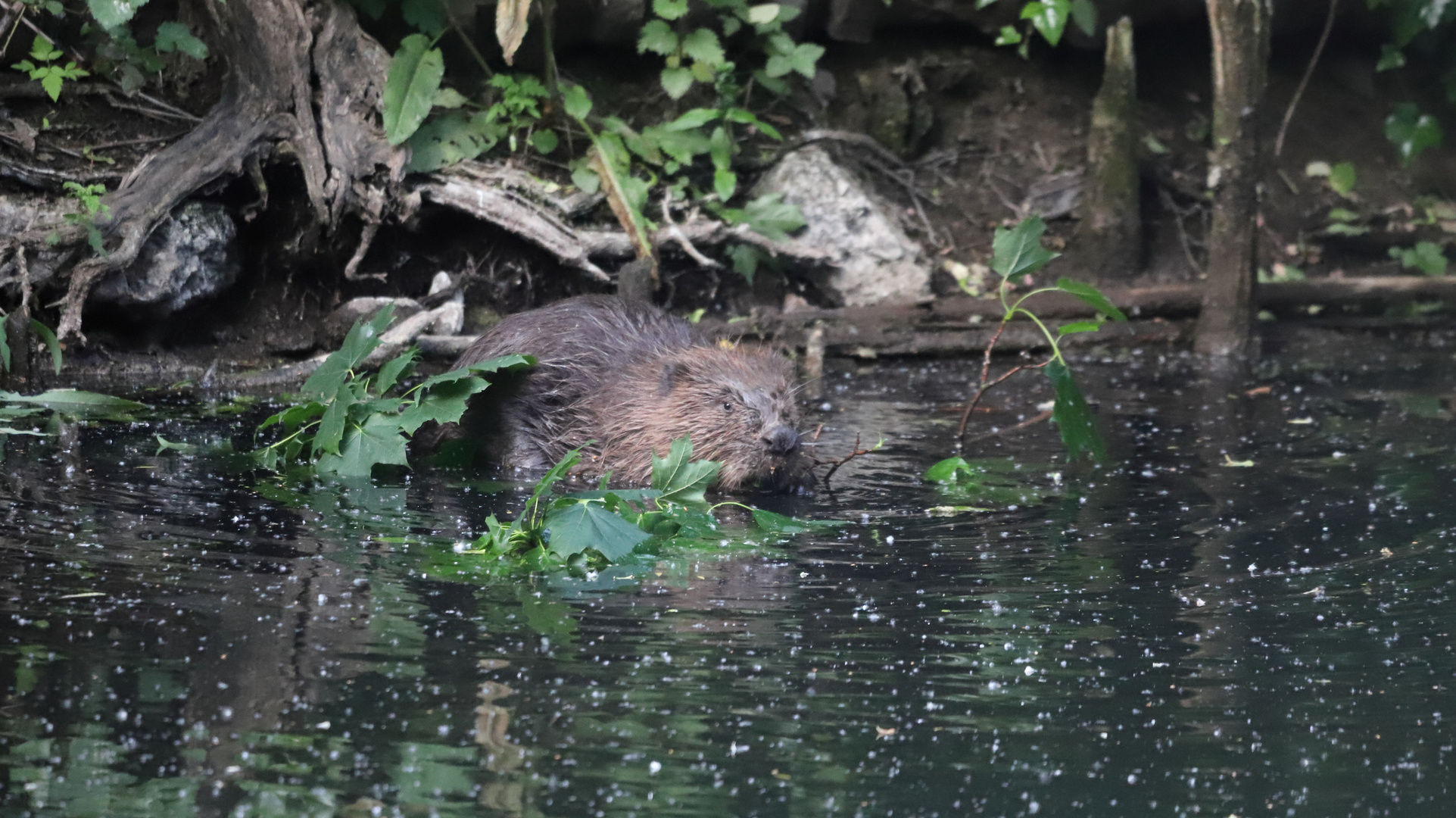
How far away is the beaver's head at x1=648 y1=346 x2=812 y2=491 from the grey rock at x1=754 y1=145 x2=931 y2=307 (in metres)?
3.12

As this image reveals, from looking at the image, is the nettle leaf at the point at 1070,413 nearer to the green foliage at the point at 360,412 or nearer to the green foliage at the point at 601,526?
the green foliage at the point at 601,526

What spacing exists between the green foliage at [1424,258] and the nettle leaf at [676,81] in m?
5.29

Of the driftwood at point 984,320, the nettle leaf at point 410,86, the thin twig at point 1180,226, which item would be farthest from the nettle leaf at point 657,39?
the thin twig at point 1180,226

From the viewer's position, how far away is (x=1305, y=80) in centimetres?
972

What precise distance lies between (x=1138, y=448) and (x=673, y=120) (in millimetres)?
4267

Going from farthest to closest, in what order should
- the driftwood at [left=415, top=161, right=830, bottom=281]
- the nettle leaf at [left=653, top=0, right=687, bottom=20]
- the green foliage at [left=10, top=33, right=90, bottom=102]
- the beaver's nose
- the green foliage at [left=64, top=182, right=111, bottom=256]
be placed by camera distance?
the nettle leaf at [left=653, top=0, right=687, bottom=20] → the driftwood at [left=415, top=161, right=830, bottom=281] → the green foliage at [left=10, top=33, right=90, bottom=102] → the green foliage at [left=64, top=182, right=111, bottom=256] → the beaver's nose

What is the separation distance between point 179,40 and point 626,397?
146 inches

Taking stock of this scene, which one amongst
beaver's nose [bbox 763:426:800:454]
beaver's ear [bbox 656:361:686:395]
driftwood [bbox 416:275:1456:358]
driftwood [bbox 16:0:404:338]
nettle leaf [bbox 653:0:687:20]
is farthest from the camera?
nettle leaf [bbox 653:0:687:20]

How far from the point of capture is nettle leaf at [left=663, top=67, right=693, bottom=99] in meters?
9.00

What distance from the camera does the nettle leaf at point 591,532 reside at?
413 centimetres

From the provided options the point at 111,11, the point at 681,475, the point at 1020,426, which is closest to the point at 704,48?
the point at 111,11

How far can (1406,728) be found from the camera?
122 inches

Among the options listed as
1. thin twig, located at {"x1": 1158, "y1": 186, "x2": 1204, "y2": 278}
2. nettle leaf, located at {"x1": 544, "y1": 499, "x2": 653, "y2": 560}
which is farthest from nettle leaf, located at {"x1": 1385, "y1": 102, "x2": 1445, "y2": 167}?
nettle leaf, located at {"x1": 544, "y1": 499, "x2": 653, "y2": 560}

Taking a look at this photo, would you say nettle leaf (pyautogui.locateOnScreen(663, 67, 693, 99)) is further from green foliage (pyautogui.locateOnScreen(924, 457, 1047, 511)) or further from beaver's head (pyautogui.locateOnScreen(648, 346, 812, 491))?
green foliage (pyautogui.locateOnScreen(924, 457, 1047, 511))
